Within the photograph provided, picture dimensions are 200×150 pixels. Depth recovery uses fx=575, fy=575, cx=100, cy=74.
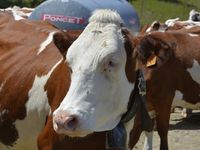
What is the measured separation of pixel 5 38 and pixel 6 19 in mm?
490

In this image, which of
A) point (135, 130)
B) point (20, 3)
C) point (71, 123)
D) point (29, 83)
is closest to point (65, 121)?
point (71, 123)

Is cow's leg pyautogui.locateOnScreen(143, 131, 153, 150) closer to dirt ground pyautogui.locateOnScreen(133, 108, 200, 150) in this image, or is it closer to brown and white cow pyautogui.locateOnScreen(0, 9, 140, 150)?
dirt ground pyautogui.locateOnScreen(133, 108, 200, 150)

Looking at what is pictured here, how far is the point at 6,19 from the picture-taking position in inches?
196

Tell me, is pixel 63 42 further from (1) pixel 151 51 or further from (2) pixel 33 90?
(2) pixel 33 90

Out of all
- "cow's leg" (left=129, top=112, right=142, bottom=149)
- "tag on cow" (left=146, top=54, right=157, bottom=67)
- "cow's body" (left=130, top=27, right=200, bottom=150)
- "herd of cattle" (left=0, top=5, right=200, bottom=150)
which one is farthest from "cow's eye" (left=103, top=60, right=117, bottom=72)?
"cow's body" (left=130, top=27, right=200, bottom=150)

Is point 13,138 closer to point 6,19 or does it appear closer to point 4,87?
point 4,87

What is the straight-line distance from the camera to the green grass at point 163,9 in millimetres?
26938

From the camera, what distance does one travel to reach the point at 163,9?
102ft

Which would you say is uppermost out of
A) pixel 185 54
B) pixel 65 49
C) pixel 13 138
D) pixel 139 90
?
pixel 65 49

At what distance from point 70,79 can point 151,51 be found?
18.9 inches

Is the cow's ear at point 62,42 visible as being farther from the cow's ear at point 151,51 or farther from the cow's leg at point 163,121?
Result: the cow's leg at point 163,121

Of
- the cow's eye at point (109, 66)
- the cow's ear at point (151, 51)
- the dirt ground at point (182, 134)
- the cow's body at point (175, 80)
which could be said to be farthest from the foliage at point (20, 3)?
the cow's eye at point (109, 66)

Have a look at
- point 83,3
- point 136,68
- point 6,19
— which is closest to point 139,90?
point 136,68

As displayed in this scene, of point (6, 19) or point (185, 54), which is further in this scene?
point (185, 54)
